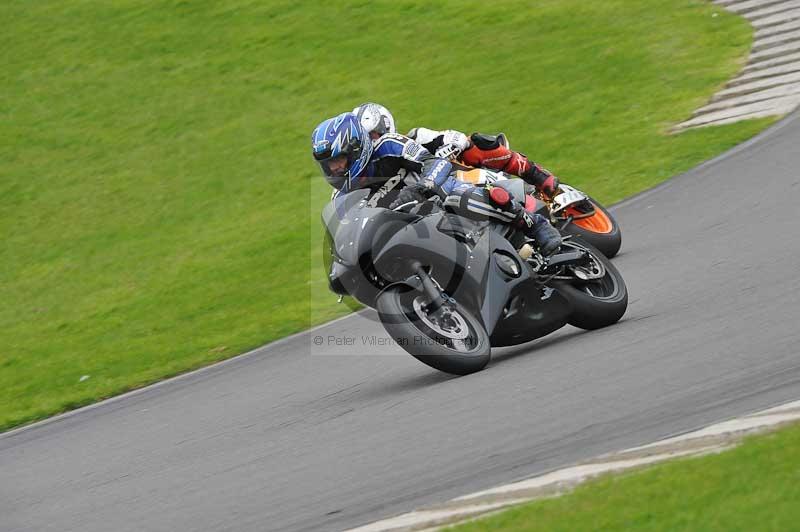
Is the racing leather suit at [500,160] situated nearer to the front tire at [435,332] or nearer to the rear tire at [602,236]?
the rear tire at [602,236]

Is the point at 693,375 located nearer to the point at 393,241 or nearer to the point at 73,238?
the point at 393,241

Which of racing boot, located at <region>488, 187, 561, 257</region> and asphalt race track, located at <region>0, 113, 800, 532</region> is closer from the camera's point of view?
asphalt race track, located at <region>0, 113, 800, 532</region>

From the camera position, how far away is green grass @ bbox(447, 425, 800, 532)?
171 inches

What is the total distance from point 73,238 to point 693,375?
1188 centimetres

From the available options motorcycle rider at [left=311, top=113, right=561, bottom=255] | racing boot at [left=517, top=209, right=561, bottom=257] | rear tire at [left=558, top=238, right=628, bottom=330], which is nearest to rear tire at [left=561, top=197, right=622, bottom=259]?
rear tire at [left=558, top=238, right=628, bottom=330]

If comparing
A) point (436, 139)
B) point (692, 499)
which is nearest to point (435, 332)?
point (436, 139)

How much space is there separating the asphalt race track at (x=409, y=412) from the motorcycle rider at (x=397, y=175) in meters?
0.91

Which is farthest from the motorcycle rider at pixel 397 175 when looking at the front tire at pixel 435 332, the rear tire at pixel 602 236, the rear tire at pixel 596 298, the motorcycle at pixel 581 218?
the rear tire at pixel 602 236

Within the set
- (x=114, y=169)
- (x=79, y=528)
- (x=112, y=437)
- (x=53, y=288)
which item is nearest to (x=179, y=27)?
(x=114, y=169)

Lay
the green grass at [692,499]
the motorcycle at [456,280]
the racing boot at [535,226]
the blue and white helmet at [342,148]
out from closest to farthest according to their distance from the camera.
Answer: the green grass at [692,499]
the motorcycle at [456,280]
the blue and white helmet at [342,148]
the racing boot at [535,226]

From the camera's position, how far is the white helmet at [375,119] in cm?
794

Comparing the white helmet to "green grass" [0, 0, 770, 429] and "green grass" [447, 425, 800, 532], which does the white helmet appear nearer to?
"green grass" [0, 0, 770, 429]

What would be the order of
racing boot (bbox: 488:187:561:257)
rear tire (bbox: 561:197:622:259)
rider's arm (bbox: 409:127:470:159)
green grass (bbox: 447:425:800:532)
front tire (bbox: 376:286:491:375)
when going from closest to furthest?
1. green grass (bbox: 447:425:800:532)
2. front tire (bbox: 376:286:491:375)
3. racing boot (bbox: 488:187:561:257)
4. rider's arm (bbox: 409:127:470:159)
5. rear tire (bbox: 561:197:622:259)

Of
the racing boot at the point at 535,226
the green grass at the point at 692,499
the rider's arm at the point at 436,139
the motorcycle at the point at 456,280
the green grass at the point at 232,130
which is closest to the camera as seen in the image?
the green grass at the point at 692,499
